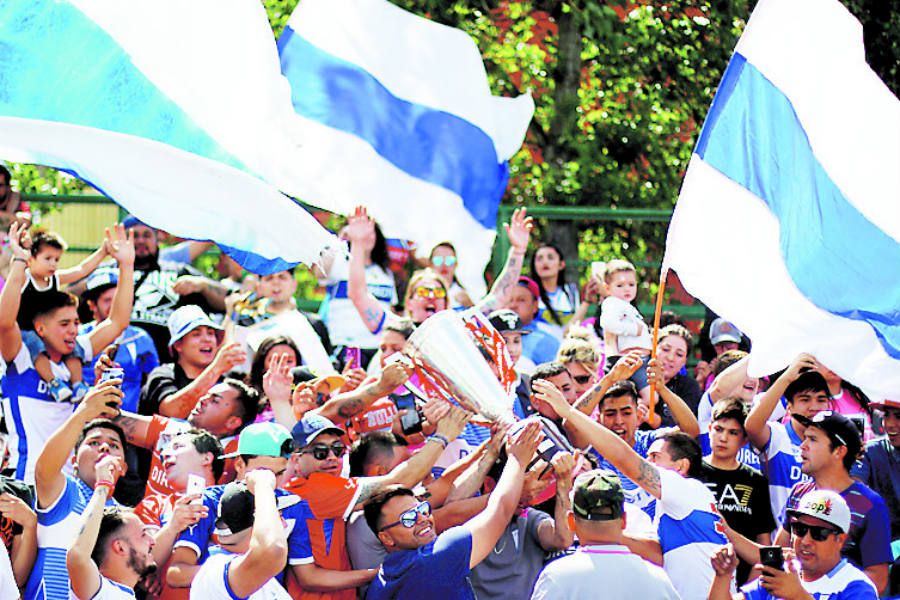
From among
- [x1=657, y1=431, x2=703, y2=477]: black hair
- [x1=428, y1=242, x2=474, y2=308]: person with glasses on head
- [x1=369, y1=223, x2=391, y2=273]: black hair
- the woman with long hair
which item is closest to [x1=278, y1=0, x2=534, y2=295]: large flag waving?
[x1=428, y1=242, x2=474, y2=308]: person with glasses on head

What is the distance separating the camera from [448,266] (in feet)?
40.9

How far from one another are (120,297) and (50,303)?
18.6 inches

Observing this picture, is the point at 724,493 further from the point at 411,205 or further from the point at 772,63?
the point at 411,205

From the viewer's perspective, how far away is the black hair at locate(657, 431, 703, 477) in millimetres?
8898

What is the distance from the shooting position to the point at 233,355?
380 inches

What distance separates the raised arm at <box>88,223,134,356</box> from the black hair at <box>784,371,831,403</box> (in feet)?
13.4

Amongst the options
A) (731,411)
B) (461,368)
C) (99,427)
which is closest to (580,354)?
(731,411)

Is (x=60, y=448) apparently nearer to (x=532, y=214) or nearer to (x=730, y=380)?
(x=730, y=380)

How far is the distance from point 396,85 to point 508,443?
4.52 metres

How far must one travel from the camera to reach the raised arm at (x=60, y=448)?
7.93 metres

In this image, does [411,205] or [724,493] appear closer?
[724,493]

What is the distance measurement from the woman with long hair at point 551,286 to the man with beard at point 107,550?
520 centimetres

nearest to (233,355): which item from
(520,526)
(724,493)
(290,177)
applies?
(290,177)

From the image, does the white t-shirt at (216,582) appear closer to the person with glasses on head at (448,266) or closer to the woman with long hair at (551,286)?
the person with glasses on head at (448,266)
